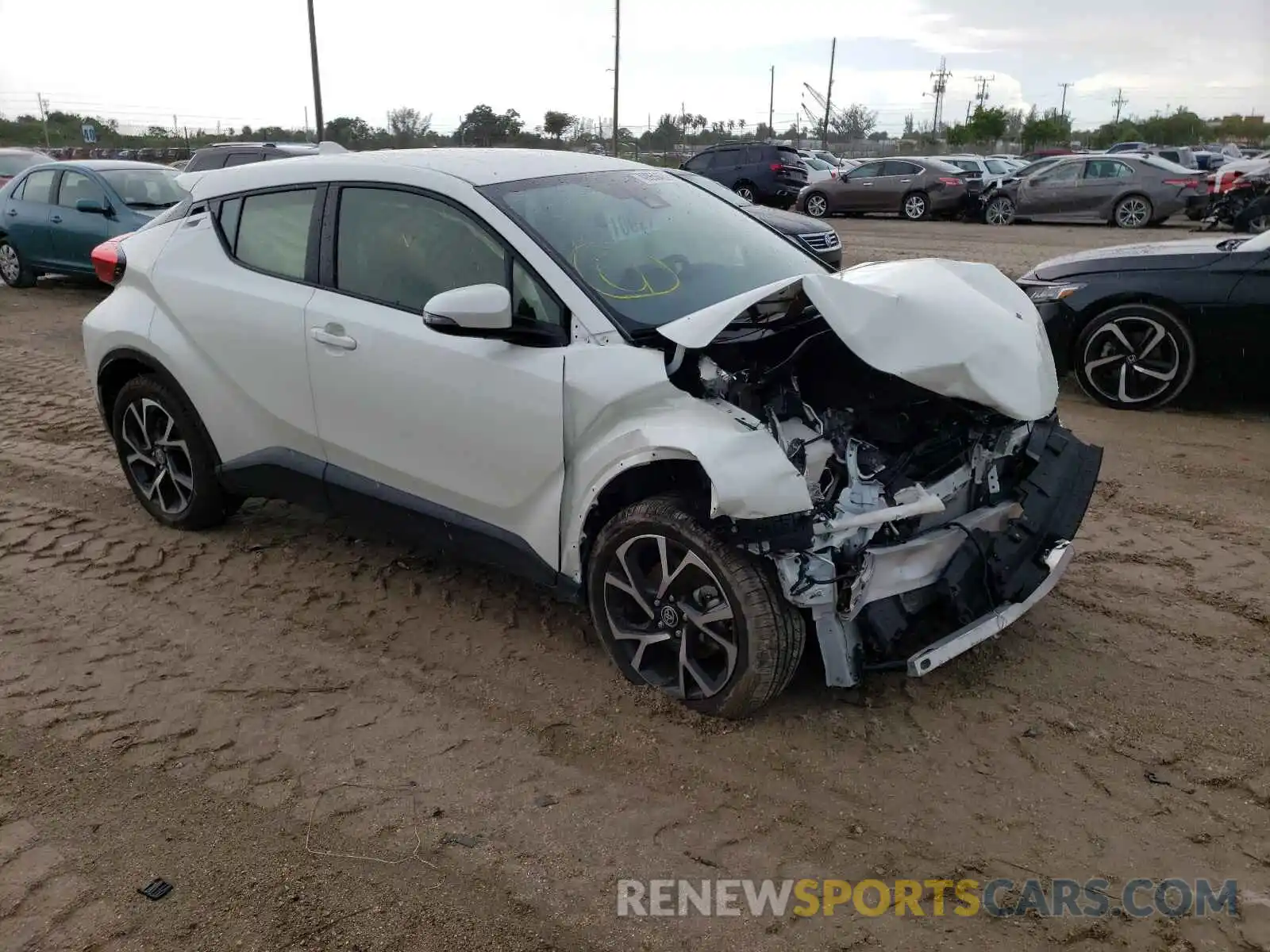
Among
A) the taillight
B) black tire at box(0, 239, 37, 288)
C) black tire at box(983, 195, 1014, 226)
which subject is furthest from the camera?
black tire at box(983, 195, 1014, 226)

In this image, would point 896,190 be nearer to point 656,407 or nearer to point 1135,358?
point 1135,358

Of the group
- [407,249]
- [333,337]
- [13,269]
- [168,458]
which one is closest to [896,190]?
[13,269]

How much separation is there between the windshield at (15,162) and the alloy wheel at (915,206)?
17.9 metres

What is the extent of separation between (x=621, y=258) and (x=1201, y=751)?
2.60m

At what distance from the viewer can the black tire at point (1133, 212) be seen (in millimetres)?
19203

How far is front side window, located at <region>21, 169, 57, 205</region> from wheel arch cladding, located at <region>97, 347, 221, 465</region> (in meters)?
9.04

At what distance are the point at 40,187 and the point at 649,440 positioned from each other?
41.6ft

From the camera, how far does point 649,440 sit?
3162mm

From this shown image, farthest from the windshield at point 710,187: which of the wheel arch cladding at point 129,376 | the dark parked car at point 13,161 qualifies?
the dark parked car at point 13,161

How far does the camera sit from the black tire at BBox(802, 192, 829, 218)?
23.8m

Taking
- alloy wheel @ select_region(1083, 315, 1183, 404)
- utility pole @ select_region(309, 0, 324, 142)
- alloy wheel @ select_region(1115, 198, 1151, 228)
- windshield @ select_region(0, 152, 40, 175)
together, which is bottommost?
alloy wheel @ select_region(1083, 315, 1183, 404)

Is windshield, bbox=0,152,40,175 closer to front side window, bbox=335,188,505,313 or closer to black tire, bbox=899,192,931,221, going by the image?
front side window, bbox=335,188,505,313

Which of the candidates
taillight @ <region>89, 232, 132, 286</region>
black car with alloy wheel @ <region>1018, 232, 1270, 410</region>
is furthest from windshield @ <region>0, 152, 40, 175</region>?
black car with alloy wheel @ <region>1018, 232, 1270, 410</region>

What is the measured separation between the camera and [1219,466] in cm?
554
